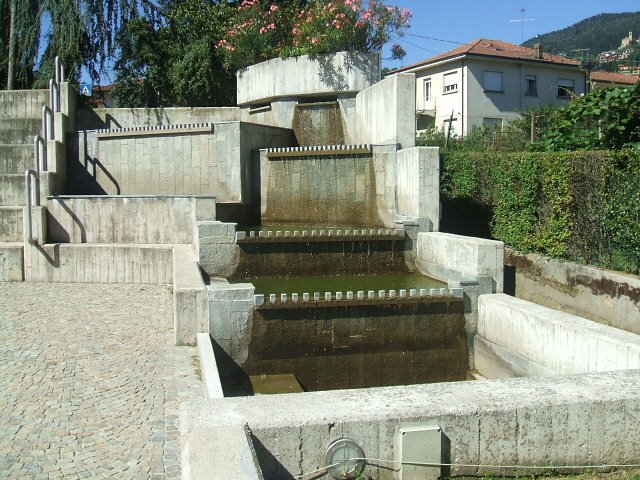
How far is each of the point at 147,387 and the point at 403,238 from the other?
5577 millimetres

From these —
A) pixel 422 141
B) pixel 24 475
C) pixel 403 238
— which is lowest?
pixel 24 475

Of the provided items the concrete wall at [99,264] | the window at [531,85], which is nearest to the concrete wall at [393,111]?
the concrete wall at [99,264]

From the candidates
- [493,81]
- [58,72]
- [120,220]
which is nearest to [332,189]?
[120,220]

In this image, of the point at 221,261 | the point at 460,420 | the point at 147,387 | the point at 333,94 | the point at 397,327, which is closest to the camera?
the point at 460,420

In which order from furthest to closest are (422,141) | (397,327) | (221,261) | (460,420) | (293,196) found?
1. (422,141)
2. (293,196)
3. (221,261)
4. (397,327)
5. (460,420)

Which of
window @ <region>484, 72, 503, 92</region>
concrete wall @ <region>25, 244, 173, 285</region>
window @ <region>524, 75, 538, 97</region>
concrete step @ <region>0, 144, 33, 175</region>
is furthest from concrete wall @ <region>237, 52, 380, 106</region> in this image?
window @ <region>524, 75, 538, 97</region>

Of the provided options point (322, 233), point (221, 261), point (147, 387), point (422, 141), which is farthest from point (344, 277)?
point (422, 141)

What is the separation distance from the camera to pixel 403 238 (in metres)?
10.7

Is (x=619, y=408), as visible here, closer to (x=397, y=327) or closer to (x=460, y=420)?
(x=460, y=420)

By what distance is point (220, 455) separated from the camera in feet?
11.5

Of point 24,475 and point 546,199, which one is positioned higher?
point 546,199

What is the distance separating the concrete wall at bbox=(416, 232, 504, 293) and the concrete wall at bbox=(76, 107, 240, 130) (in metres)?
8.02

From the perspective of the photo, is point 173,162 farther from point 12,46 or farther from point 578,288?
point 578,288

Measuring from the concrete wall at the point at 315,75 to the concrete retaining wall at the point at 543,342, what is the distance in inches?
316
